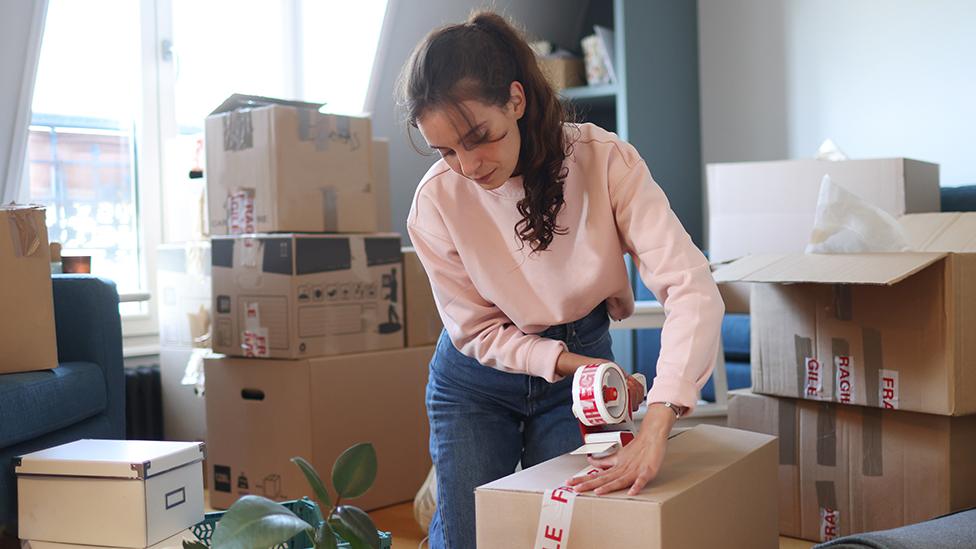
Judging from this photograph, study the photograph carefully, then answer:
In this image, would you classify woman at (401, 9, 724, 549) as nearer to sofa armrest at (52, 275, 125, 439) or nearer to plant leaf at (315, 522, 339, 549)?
plant leaf at (315, 522, 339, 549)

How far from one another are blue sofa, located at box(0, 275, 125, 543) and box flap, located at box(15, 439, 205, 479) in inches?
8.3

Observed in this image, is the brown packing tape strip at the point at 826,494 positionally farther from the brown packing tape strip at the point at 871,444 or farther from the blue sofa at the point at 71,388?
the blue sofa at the point at 71,388

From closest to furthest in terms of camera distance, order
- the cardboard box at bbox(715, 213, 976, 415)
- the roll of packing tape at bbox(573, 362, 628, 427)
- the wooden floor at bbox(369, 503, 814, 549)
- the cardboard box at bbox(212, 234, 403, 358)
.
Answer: the roll of packing tape at bbox(573, 362, 628, 427), the cardboard box at bbox(715, 213, 976, 415), the wooden floor at bbox(369, 503, 814, 549), the cardboard box at bbox(212, 234, 403, 358)

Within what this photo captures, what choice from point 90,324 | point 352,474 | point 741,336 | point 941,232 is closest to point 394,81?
point 741,336

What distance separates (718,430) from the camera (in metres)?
1.46

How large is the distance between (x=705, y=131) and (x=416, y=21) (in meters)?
1.24

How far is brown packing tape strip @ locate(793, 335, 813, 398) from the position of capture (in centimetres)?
196

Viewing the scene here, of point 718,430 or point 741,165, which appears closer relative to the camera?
point 718,430

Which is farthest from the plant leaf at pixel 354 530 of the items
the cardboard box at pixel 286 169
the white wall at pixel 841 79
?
the white wall at pixel 841 79

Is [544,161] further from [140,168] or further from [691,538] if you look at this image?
[140,168]

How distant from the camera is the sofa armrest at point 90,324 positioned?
7.41ft

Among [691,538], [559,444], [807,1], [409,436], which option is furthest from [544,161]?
[807,1]

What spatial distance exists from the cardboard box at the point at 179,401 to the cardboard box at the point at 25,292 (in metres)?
0.79

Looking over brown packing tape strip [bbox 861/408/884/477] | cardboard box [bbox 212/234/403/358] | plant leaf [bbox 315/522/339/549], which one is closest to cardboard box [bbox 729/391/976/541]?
brown packing tape strip [bbox 861/408/884/477]
